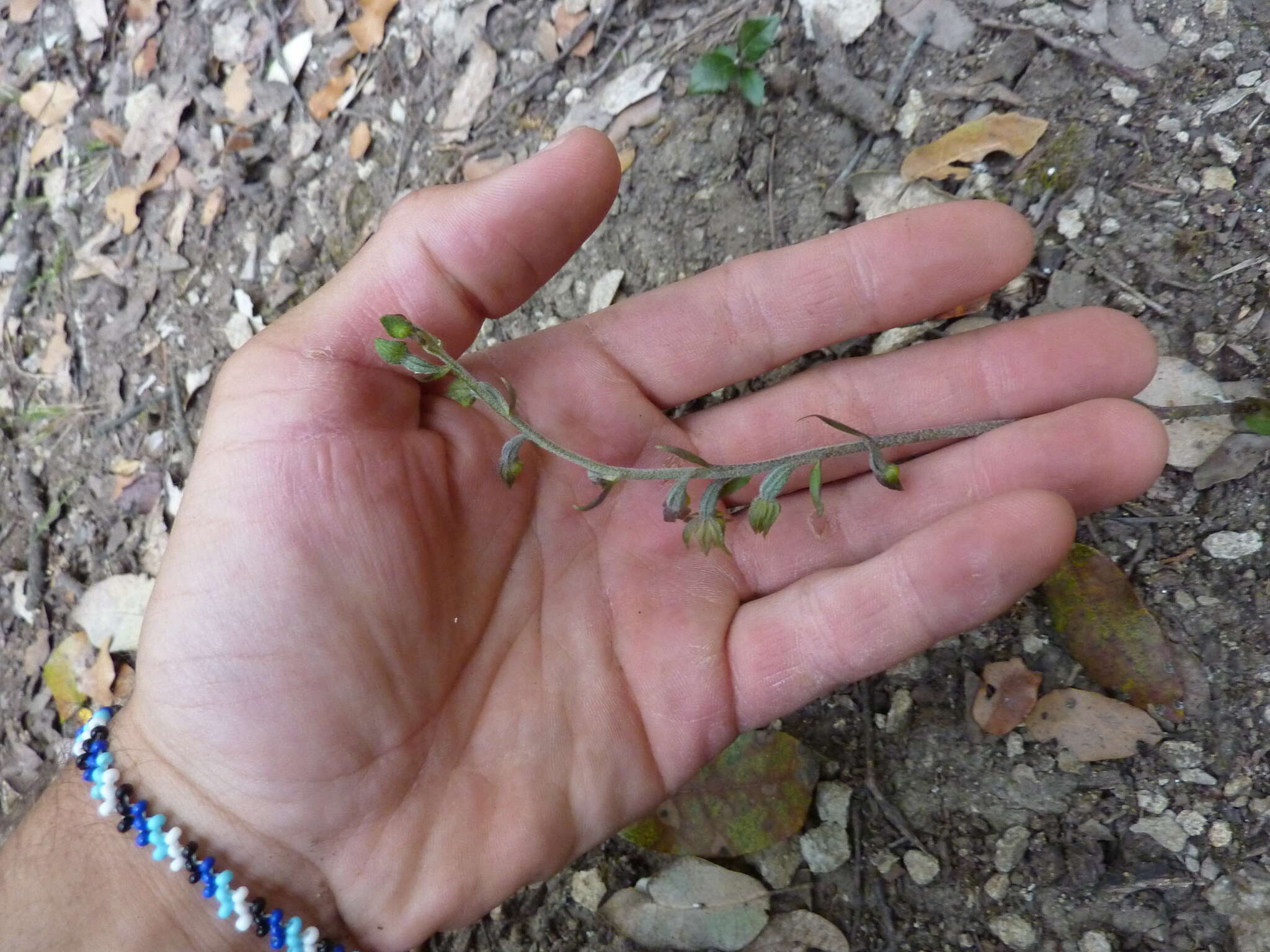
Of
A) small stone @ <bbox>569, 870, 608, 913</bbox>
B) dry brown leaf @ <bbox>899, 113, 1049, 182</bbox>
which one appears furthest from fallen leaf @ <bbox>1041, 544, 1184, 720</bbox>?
small stone @ <bbox>569, 870, 608, 913</bbox>

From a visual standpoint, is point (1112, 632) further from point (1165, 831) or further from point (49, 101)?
point (49, 101)

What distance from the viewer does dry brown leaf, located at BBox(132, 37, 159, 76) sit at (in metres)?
4.71

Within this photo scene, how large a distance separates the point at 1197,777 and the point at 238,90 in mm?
4652

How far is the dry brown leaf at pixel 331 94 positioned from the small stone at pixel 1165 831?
409cm

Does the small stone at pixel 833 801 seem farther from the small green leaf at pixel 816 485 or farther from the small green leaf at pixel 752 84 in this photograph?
the small green leaf at pixel 752 84

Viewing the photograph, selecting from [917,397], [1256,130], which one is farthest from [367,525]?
[1256,130]

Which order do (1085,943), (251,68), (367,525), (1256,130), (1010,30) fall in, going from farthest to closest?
(251,68)
(1010,30)
(1256,130)
(1085,943)
(367,525)

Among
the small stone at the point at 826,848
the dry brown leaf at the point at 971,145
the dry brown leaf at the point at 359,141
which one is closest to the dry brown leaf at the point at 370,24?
the dry brown leaf at the point at 359,141

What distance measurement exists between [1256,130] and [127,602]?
4431mm

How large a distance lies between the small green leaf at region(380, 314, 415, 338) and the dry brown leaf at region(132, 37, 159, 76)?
3.31m

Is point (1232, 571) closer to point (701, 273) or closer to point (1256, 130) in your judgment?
point (1256, 130)

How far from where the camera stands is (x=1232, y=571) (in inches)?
111

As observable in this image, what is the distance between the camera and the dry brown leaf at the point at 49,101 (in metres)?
4.89

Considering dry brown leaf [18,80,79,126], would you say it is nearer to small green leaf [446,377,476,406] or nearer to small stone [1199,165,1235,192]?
small green leaf [446,377,476,406]
